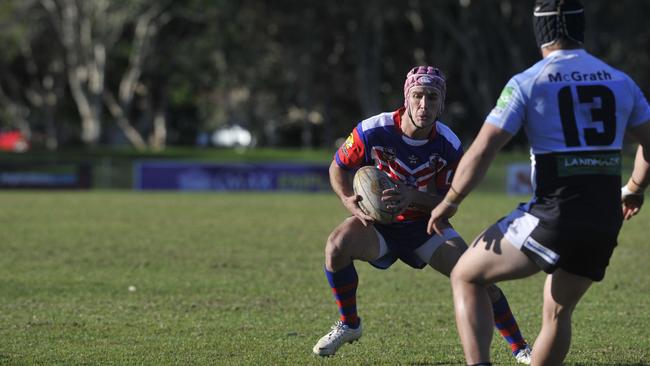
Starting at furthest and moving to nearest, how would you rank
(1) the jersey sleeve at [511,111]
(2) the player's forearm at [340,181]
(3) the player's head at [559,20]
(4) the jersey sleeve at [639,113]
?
(2) the player's forearm at [340,181] < (4) the jersey sleeve at [639,113] < (3) the player's head at [559,20] < (1) the jersey sleeve at [511,111]

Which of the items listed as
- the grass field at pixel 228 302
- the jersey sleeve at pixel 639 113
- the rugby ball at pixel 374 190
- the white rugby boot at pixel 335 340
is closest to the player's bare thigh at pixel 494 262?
the jersey sleeve at pixel 639 113

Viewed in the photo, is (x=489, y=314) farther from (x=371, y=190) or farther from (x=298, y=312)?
(x=298, y=312)

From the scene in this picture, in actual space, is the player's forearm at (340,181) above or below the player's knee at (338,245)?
above

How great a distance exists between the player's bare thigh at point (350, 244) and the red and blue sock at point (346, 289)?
7cm

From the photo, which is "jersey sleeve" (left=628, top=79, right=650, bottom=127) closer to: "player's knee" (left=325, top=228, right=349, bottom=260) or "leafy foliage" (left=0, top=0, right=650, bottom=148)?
"player's knee" (left=325, top=228, right=349, bottom=260)

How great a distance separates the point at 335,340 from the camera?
765cm

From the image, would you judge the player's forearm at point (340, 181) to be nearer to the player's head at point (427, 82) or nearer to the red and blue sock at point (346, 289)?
the red and blue sock at point (346, 289)

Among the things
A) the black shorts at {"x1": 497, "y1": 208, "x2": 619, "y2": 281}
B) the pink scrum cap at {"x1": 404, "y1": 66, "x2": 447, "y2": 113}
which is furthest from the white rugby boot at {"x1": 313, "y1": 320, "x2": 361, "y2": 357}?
the black shorts at {"x1": 497, "y1": 208, "x2": 619, "y2": 281}

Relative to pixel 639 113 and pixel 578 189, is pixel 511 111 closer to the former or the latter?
pixel 578 189

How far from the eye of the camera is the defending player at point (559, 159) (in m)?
5.35

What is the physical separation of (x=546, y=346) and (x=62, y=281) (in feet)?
24.8

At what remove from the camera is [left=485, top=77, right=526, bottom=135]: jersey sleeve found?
5301 millimetres

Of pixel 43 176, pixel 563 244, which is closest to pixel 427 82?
pixel 563 244

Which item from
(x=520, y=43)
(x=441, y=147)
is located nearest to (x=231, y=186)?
(x=520, y=43)
